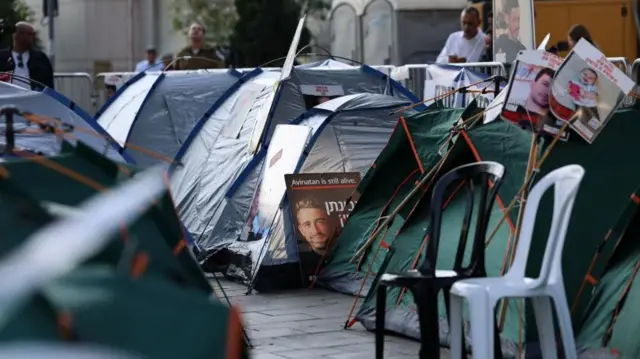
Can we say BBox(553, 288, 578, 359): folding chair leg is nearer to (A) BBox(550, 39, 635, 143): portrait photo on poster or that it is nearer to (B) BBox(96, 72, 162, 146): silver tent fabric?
(A) BBox(550, 39, 635, 143): portrait photo on poster

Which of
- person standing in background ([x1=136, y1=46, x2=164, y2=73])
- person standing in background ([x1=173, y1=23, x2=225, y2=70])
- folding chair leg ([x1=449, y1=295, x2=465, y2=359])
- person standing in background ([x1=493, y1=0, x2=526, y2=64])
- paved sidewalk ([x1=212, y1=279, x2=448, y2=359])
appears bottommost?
paved sidewalk ([x1=212, y1=279, x2=448, y2=359])

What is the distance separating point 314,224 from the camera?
9844mm

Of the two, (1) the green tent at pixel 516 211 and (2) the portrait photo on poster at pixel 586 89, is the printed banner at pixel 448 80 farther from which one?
(2) the portrait photo on poster at pixel 586 89

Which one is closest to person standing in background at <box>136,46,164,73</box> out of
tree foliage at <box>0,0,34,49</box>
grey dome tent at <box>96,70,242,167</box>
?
grey dome tent at <box>96,70,242,167</box>

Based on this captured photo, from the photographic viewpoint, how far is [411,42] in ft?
78.5

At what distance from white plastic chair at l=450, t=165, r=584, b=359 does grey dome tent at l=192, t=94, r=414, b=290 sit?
4131 millimetres

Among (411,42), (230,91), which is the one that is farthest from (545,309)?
(411,42)

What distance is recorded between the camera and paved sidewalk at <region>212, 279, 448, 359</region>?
7.43m

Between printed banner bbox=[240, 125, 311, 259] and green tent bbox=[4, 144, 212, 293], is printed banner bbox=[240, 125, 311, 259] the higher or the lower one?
the lower one

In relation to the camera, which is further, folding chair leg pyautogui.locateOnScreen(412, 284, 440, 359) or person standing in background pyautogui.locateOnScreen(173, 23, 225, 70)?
person standing in background pyautogui.locateOnScreen(173, 23, 225, 70)

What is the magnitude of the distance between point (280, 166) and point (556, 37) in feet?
26.2

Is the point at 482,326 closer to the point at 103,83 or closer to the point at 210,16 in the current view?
the point at 103,83

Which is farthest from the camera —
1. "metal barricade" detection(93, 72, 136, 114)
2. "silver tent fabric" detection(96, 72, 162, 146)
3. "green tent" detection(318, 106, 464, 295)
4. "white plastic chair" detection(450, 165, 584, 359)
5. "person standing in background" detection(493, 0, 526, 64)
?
"metal barricade" detection(93, 72, 136, 114)

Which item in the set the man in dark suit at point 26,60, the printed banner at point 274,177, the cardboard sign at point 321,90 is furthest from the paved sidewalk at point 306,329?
the man in dark suit at point 26,60
